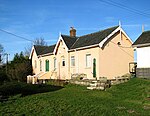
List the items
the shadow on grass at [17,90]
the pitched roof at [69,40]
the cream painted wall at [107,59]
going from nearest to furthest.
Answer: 1. the shadow on grass at [17,90]
2. the cream painted wall at [107,59]
3. the pitched roof at [69,40]

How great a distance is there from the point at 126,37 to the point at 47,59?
49.9ft

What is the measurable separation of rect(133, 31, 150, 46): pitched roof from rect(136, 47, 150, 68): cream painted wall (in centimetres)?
59

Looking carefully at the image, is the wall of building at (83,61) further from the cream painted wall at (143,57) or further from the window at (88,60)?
the cream painted wall at (143,57)

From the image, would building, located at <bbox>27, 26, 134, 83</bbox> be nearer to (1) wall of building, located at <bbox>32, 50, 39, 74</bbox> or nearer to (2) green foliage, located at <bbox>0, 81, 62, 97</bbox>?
(2) green foliage, located at <bbox>0, 81, 62, 97</bbox>

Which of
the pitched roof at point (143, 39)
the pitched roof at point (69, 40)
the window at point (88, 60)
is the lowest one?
the window at point (88, 60)

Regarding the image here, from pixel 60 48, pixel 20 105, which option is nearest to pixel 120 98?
pixel 20 105

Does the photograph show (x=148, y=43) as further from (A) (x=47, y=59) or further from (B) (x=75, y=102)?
(A) (x=47, y=59)

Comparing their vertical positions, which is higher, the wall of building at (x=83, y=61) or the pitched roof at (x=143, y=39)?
the pitched roof at (x=143, y=39)

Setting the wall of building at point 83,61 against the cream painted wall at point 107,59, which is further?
the wall of building at point 83,61

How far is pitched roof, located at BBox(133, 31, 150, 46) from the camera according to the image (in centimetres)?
2391

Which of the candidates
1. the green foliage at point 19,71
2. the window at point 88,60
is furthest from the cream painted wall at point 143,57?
the green foliage at point 19,71

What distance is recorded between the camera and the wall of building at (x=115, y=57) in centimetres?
2755

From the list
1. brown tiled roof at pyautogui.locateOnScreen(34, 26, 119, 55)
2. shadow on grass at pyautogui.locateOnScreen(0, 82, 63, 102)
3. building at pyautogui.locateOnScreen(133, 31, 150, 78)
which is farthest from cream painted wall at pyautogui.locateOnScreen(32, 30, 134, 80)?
shadow on grass at pyautogui.locateOnScreen(0, 82, 63, 102)

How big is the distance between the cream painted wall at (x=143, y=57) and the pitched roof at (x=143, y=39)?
1.93ft
